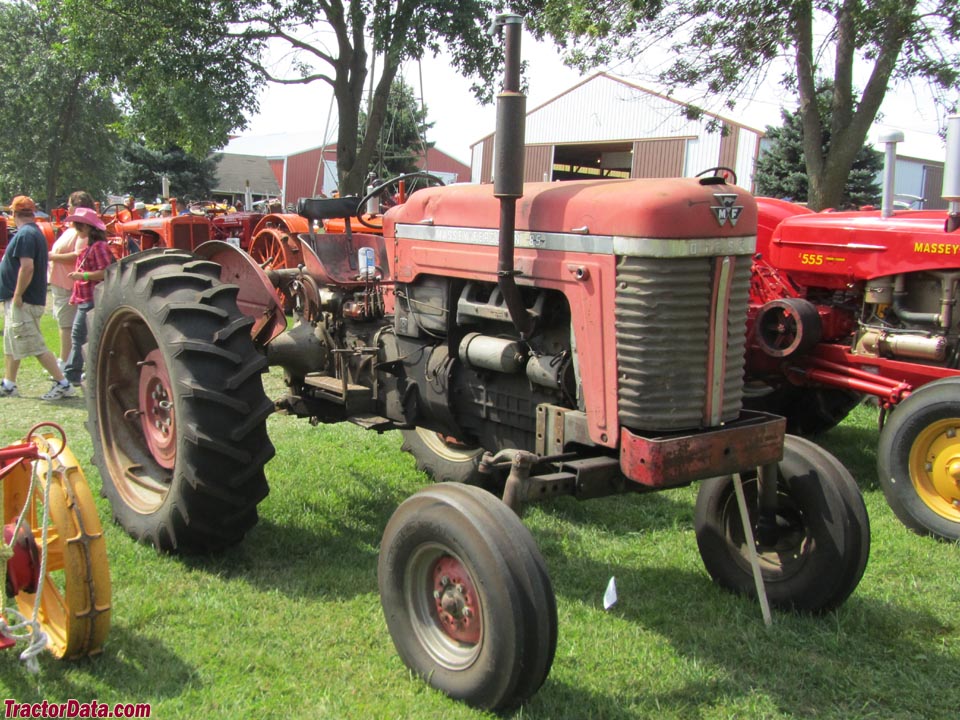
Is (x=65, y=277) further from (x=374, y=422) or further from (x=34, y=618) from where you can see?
(x=34, y=618)

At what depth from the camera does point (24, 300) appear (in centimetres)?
698

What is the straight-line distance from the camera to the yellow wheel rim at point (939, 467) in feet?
14.6

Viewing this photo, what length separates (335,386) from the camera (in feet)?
13.9

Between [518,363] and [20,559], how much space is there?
6.11 ft

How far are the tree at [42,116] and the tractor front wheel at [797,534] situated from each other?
33.9m

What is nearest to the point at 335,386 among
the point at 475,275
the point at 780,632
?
the point at 475,275

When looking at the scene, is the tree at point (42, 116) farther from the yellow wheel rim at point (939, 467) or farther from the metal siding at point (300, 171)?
the yellow wheel rim at point (939, 467)

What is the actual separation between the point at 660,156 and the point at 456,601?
80.7 ft

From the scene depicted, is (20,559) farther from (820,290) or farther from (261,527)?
(820,290)

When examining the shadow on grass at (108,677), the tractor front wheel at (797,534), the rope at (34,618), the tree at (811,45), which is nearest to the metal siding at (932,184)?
the tree at (811,45)

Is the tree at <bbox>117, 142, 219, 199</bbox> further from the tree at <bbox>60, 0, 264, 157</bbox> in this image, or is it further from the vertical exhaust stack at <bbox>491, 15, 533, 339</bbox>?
the vertical exhaust stack at <bbox>491, 15, 533, 339</bbox>

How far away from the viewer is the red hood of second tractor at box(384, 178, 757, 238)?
8.98 feet

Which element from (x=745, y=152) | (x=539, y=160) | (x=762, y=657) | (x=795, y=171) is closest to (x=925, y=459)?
(x=762, y=657)

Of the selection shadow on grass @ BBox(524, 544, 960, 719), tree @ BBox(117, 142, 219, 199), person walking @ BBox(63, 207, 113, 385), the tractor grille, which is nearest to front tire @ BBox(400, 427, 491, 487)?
shadow on grass @ BBox(524, 544, 960, 719)
